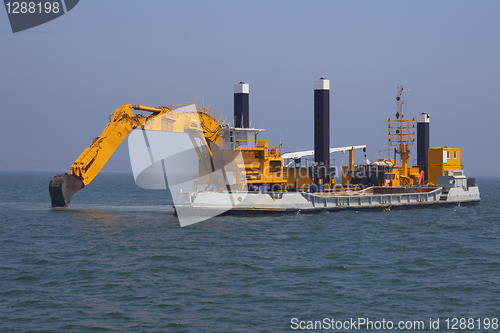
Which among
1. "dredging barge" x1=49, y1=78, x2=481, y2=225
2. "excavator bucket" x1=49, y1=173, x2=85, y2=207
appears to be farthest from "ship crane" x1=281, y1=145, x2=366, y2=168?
"excavator bucket" x1=49, y1=173, x2=85, y2=207

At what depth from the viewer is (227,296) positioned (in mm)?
15844

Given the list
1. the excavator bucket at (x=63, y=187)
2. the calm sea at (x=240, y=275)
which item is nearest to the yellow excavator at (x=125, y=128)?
the excavator bucket at (x=63, y=187)

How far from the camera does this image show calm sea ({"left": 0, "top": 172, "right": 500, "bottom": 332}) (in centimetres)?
1402

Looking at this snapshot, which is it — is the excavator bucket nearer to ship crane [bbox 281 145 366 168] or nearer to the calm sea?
the calm sea

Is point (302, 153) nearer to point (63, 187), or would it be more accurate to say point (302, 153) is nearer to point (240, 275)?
point (63, 187)

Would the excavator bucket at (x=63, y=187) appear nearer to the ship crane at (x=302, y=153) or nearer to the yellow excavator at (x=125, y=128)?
the yellow excavator at (x=125, y=128)

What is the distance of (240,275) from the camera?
18422 millimetres

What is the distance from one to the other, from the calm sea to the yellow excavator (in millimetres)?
6305

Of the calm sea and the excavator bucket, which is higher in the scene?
the excavator bucket

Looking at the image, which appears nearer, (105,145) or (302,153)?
(105,145)

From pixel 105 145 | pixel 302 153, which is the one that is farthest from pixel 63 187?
pixel 302 153

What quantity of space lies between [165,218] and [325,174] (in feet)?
42.6

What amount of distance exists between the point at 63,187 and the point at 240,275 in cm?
2380

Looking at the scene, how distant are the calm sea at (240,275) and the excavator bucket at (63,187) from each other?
6068 mm
